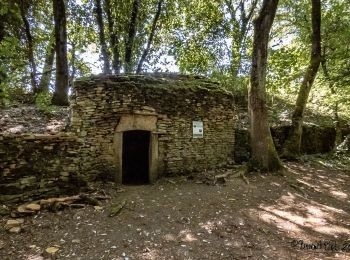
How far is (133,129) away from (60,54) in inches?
178

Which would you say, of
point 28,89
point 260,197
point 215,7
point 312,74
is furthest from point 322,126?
point 28,89

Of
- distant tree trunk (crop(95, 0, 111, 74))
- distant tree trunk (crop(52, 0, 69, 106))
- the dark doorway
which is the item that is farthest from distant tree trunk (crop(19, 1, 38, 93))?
the dark doorway

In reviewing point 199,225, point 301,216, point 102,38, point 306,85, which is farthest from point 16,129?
point 306,85

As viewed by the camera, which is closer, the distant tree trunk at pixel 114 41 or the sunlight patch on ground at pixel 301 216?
the sunlight patch on ground at pixel 301 216

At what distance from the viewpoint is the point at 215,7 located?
14789 mm

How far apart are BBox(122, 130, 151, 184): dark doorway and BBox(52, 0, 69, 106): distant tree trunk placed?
9.35 ft

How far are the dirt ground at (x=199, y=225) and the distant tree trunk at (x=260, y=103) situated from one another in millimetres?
936

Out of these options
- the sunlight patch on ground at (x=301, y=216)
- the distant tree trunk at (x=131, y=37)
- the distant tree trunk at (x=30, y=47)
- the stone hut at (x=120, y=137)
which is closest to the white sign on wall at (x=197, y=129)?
the stone hut at (x=120, y=137)

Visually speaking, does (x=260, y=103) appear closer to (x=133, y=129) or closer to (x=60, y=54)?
(x=133, y=129)

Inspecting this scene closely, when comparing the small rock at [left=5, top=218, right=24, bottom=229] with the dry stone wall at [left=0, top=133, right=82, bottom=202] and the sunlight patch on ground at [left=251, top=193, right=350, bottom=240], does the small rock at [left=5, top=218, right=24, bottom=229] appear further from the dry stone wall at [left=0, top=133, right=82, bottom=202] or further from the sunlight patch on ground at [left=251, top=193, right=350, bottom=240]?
the sunlight patch on ground at [left=251, top=193, right=350, bottom=240]

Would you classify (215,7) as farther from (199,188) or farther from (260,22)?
(199,188)

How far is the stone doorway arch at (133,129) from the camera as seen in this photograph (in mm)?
6777

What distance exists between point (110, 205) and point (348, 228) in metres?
4.13

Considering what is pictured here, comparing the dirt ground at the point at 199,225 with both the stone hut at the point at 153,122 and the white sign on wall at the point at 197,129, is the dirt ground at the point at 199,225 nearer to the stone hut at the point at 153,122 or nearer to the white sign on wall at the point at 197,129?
the stone hut at the point at 153,122
